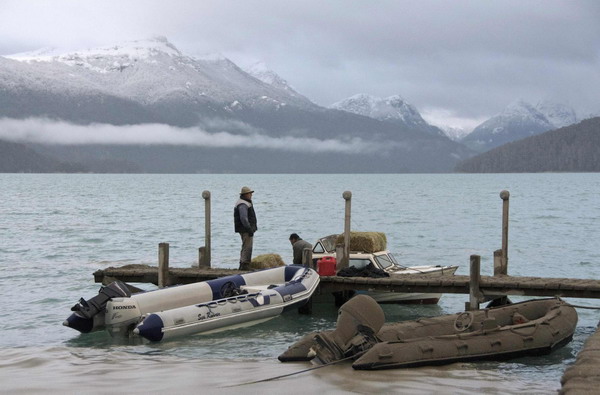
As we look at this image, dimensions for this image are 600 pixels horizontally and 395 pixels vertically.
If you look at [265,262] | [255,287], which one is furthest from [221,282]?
[265,262]

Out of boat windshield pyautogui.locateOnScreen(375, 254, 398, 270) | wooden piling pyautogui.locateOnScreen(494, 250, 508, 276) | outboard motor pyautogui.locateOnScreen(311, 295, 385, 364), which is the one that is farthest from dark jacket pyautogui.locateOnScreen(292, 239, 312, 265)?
outboard motor pyautogui.locateOnScreen(311, 295, 385, 364)

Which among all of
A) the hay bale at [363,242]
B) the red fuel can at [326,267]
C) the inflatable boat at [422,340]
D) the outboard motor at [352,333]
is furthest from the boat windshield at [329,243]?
the outboard motor at [352,333]

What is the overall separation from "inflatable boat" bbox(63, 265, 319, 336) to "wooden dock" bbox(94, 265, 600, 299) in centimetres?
84

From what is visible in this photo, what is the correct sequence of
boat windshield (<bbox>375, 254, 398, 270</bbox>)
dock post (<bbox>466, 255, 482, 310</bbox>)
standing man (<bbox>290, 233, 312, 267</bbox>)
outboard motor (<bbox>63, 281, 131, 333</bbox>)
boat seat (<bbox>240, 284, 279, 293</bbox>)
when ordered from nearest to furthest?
outboard motor (<bbox>63, 281, 131, 333</bbox>) < dock post (<bbox>466, 255, 482, 310</bbox>) < boat seat (<bbox>240, 284, 279, 293</bbox>) < boat windshield (<bbox>375, 254, 398, 270</bbox>) < standing man (<bbox>290, 233, 312, 267</bbox>)

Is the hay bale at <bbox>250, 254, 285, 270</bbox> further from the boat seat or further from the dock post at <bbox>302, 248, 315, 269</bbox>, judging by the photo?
the boat seat

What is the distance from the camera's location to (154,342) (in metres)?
17.1

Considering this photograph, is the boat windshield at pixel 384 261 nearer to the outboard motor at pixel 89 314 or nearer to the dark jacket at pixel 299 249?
the dark jacket at pixel 299 249

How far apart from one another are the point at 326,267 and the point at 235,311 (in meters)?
3.28

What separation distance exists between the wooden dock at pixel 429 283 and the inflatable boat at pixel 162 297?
84 centimetres

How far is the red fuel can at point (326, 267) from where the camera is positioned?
20.5 m

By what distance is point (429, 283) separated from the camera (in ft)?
63.0

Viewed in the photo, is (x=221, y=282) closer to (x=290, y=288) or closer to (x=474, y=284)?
(x=290, y=288)

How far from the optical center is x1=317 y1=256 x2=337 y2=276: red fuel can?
20.5 metres

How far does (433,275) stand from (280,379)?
8.45 metres
